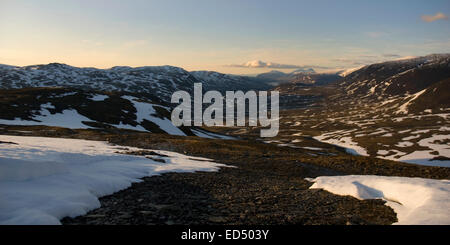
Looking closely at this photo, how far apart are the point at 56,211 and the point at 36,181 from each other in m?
4.80

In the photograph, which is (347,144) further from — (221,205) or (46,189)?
(46,189)

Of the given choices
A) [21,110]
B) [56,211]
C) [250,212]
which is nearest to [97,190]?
[56,211]

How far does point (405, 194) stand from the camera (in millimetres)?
16594

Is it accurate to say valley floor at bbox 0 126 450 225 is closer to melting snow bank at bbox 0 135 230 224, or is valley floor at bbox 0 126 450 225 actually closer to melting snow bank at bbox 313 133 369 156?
melting snow bank at bbox 0 135 230 224

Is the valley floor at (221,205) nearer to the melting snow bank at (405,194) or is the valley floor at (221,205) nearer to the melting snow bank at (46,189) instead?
the melting snow bank at (46,189)

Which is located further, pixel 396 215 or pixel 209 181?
pixel 209 181

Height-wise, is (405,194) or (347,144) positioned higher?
(405,194)

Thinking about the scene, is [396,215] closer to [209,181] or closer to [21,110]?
[209,181]

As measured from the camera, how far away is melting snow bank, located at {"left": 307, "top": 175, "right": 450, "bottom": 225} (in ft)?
39.7

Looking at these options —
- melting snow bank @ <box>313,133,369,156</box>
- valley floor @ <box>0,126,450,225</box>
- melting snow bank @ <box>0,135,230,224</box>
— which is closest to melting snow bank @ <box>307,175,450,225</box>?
valley floor @ <box>0,126,450,225</box>

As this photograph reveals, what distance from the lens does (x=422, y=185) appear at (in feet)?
56.6

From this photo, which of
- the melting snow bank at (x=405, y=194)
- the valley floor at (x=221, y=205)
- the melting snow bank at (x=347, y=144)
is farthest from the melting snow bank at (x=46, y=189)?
the melting snow bank at (x=347, y=144)

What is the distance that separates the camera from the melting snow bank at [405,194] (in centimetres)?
1211

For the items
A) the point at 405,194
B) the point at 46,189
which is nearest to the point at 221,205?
the point at 46,189
